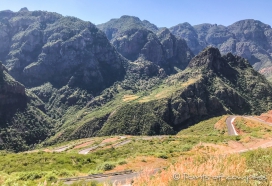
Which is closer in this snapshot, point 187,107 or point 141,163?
point 141,163

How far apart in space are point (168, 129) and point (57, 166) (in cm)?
11763

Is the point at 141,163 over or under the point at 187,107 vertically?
over

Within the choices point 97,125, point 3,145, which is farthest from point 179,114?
point 3,145

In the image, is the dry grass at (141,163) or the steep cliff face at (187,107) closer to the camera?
the dry grass at (141,163)

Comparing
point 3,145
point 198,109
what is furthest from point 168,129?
point 3,145

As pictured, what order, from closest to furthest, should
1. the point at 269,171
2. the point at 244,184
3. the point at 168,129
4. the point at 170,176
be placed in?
the point at 244,184, the point at 170,176, the point at 269,171, the point at 168,129

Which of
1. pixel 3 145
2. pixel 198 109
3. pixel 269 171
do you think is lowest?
pixel 3 145

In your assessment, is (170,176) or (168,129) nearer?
(170,176)

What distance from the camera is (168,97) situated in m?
167

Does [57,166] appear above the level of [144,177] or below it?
below

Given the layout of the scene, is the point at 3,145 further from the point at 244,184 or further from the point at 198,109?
the point at 244,184

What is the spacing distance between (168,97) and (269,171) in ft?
511

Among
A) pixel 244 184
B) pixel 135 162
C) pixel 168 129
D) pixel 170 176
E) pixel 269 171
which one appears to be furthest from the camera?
pixel 168 129

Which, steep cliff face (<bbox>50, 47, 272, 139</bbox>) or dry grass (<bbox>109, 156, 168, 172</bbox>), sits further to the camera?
steep cliff face (<bbox>50, 47, 272, 139</bbox>)
